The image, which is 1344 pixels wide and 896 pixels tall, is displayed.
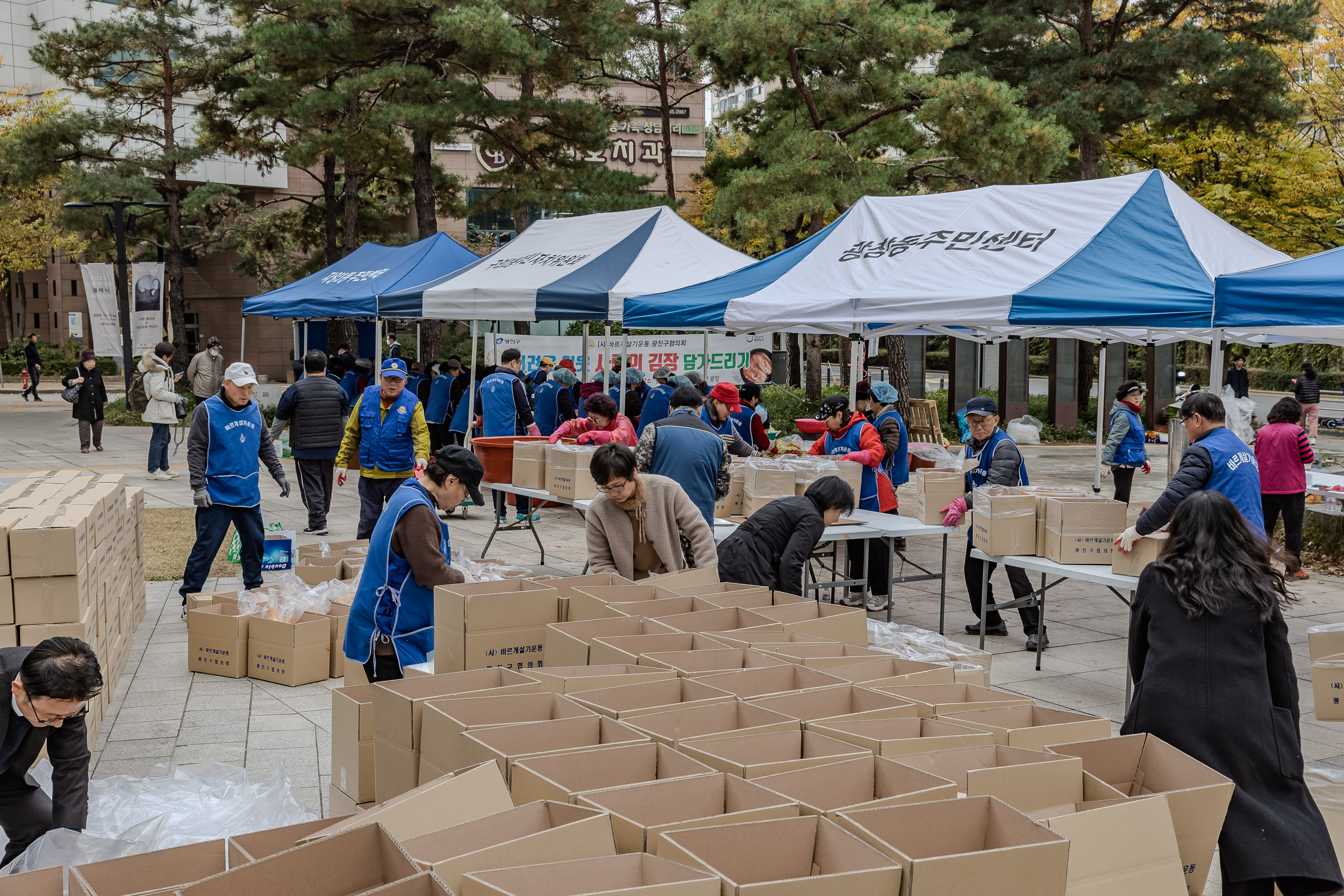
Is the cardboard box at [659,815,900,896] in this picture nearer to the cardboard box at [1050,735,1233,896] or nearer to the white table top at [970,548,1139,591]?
the cardboard box at [1050,735,1233,896]

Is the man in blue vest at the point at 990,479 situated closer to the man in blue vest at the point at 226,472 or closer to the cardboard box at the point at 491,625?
the cardboard box at the point at 491,625

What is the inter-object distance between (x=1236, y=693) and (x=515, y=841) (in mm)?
2489

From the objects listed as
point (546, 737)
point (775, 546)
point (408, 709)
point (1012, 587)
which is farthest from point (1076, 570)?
point (408, 709)

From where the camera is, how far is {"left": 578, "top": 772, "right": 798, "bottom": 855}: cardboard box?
2154mm

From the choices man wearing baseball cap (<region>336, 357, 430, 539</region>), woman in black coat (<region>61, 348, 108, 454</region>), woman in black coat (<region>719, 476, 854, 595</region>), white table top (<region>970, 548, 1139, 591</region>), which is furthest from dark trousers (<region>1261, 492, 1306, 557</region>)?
woman in black coat (<region>61, 348, 108, 454</region>)

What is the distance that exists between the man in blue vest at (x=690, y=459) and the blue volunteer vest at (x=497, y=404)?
16.5 feet

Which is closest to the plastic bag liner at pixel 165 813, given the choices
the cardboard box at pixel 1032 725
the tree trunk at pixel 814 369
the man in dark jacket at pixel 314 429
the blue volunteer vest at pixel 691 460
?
the cardboard box at pixel 1032 725

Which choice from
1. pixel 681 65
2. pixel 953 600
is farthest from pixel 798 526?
pixel 681 65

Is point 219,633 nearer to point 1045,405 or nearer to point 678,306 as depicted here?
point 678,306

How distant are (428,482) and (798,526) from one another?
193cm

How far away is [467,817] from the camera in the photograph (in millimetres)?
2332

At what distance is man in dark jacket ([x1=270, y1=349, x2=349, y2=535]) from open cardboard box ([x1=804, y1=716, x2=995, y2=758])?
28.1 ft

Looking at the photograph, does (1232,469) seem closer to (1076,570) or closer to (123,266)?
(1076,570)

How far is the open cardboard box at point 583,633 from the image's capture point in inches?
140
